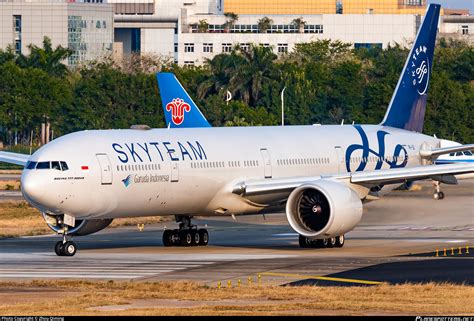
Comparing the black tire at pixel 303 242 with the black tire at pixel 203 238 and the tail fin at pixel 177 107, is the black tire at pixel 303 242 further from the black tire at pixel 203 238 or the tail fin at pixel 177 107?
the tail fin at pixel 177 107

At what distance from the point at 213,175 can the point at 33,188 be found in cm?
750

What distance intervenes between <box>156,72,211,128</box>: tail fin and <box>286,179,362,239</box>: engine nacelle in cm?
1708

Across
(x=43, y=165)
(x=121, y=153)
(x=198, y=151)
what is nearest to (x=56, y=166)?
(x=43, y=165)

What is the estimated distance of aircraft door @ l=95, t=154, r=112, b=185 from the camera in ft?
147

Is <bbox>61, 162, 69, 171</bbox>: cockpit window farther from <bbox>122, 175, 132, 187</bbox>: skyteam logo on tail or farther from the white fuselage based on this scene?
<bbox>122, 175, 132, 187</bbox>: skyteam logo on tail

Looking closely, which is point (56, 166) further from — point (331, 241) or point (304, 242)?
point (331, 241)

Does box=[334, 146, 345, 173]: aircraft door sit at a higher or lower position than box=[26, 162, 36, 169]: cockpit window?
lower

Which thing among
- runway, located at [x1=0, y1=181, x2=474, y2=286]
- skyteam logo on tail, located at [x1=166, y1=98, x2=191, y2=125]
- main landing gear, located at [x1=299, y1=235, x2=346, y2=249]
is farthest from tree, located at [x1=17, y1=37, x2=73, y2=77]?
main landing gear, located at [x1=299, y1=235, x2=346, y2=249]

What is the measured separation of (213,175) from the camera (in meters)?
48.6

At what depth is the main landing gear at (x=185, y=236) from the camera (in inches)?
1983

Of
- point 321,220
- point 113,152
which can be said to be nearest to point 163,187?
point 113,152

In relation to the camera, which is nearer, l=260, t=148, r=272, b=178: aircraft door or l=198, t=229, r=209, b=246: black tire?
l=198, t=229, r=209, b=246: black tire

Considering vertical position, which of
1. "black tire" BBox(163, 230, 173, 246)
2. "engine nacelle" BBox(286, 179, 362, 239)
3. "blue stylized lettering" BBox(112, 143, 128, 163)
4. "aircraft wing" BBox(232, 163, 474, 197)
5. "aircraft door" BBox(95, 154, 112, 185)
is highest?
"blue stylized lettering" BBox(112, 143, 128, 163)

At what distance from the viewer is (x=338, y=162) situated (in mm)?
53656
